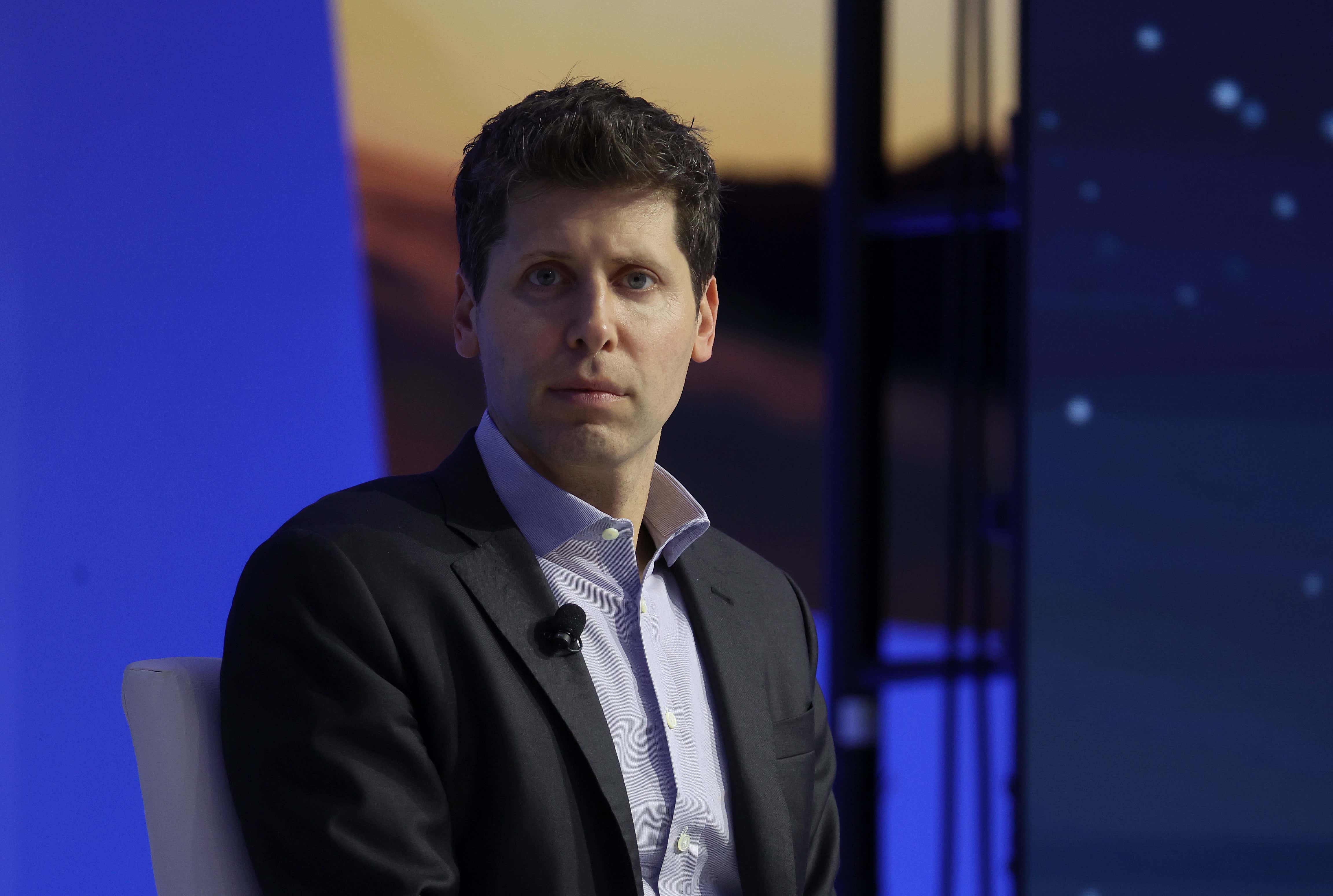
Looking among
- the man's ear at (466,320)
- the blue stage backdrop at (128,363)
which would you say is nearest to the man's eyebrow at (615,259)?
the man's ear at (466,320)

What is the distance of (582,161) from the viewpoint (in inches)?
47.1

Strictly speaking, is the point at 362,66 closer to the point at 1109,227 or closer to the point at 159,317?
the point at 159,317

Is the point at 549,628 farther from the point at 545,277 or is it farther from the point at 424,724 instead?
the point at 545,277

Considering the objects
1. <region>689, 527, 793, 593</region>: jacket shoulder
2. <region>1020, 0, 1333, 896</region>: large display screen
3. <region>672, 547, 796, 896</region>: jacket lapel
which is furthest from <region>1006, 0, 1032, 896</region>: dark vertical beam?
<region>672, 547, 796, 896</region>: jacket lapel

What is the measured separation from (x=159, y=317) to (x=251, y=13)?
0.57 m

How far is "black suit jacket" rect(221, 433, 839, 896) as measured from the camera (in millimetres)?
981

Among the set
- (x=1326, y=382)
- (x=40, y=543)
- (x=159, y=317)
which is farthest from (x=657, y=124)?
(x=1326, y=382)

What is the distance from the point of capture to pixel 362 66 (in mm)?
2186

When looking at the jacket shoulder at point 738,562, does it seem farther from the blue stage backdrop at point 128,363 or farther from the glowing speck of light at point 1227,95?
the glowing speck of light at point 1227,95

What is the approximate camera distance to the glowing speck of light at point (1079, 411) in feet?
8.96

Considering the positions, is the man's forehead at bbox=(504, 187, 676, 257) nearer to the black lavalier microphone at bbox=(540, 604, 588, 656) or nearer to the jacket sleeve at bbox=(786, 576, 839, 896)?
the black lavalier microphone at bbox=(540, 604, 588, 656)

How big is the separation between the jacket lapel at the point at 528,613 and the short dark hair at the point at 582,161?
0.26 meters

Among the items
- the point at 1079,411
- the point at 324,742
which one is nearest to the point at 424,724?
the point at 324,742

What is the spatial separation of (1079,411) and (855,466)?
22.8 inches
